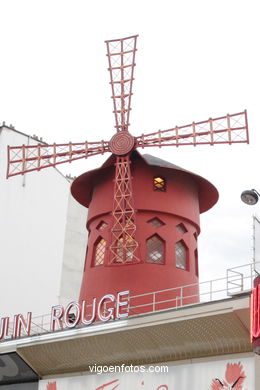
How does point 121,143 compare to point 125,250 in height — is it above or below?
above

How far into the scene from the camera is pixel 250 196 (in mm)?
10266

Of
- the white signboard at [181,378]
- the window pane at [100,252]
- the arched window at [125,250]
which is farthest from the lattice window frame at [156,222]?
the white signboard at [181,378]

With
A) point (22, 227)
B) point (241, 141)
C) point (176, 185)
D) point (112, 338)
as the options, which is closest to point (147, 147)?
point (176, 185)

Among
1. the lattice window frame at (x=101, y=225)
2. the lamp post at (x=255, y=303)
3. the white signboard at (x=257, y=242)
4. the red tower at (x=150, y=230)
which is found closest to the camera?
the lamp post at (x=255, y=303)

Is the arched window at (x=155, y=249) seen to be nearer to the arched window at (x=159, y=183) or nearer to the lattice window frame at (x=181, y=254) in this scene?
the lattice window frame at (x=181, y=254)

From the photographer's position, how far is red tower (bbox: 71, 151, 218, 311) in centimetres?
1448

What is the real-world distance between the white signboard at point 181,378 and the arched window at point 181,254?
2.96 m

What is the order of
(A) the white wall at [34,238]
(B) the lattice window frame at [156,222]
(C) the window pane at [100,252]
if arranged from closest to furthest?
(B) the lattice window frame at [156,222]
(C) the window pane at [100,252]
(A) the white wall at [34,238]

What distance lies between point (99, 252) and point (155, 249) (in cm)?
131

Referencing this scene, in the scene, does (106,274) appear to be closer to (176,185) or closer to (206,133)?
(176,185)

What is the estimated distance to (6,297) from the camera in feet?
65.1

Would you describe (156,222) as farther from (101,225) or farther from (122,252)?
(101,225)

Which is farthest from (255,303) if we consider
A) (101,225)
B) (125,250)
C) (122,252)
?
(101,225)

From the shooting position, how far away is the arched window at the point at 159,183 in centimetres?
1539
